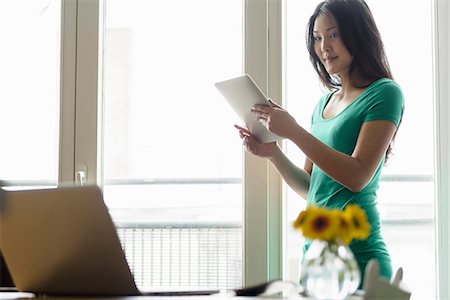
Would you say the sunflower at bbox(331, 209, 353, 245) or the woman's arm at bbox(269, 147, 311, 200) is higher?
the woman's arm at bbox(269, 147, 311, 200)

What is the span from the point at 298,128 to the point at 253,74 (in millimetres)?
559

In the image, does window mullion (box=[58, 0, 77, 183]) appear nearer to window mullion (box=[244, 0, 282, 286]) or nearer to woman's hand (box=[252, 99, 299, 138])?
window mullion (box=[244, 0, 282, 286])

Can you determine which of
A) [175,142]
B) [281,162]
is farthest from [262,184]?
[175,142]

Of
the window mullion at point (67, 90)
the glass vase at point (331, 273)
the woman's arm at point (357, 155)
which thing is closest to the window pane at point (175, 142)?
the window mullion at point (67, 90)

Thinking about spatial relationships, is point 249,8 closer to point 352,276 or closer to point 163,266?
point 163,266

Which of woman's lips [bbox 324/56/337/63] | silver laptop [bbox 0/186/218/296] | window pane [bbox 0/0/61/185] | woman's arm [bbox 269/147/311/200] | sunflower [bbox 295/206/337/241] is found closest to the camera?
sunflower [bbox 295/206/337/241]

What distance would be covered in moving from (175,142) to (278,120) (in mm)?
658

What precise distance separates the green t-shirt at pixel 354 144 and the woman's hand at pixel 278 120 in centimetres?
14

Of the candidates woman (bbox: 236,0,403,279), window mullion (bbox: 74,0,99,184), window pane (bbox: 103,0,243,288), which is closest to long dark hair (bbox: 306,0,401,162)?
woman (bbox: 236,0,403,279)

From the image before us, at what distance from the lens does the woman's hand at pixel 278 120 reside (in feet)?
7.57

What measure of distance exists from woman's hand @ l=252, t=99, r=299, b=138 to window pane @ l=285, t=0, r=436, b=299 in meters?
0.47

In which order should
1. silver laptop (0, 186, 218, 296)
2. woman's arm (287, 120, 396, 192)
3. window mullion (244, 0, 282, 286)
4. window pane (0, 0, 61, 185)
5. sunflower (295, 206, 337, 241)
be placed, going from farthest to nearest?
window pane (0, 0, 61, 185) → window mullion (244, 0, 282, 286) → woman's arm (287, 120, 396, 192) → silver laptop (0, 186, 218, 296) → sunflower (295, 206, 337, 241)

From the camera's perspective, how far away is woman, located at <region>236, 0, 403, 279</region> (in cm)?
221

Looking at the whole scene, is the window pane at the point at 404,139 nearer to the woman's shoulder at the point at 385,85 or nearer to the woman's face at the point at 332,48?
the woman's face at the point at 332,48
